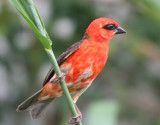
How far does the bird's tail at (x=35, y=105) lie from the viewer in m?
3.03

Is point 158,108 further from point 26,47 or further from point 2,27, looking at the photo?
point 2,27

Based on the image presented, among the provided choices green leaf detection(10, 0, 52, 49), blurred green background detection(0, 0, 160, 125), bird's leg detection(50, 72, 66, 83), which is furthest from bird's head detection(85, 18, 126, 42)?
blurred green background detection(0, 0, 160, 125)

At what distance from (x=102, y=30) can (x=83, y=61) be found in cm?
34

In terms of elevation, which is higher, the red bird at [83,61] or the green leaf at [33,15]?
the green leaf at [33,15]

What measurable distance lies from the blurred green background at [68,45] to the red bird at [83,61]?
1.09 m

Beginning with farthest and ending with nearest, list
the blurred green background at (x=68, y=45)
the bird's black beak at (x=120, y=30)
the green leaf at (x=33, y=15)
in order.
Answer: the blurred green background at (x=68, y=45) → the bird's black beak at (x=120, y=30) → the green leaf at (x=33, y=15)

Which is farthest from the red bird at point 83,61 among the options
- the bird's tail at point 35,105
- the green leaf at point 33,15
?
the green leaf at point 33,15

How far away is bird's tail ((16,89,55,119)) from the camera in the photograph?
3031mm

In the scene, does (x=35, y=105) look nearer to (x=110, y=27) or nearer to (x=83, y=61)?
(x=83, y=61)

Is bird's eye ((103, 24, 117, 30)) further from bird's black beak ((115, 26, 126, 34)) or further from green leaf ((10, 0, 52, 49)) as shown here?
green leaf ((10, 0, 52, 49))

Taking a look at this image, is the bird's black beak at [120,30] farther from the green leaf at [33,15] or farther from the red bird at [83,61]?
the green leaf at [33,15]

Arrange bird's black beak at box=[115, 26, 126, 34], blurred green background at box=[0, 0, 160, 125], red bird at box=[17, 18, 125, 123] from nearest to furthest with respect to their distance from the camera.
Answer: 1. red bird at box=[17, 18, 125, 123]
2. bird's black beak at box=[115, 26, 126, 34]
3. blurred green background at box=[0, 0, 160, 125]

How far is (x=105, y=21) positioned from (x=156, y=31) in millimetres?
2432

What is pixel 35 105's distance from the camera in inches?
126
